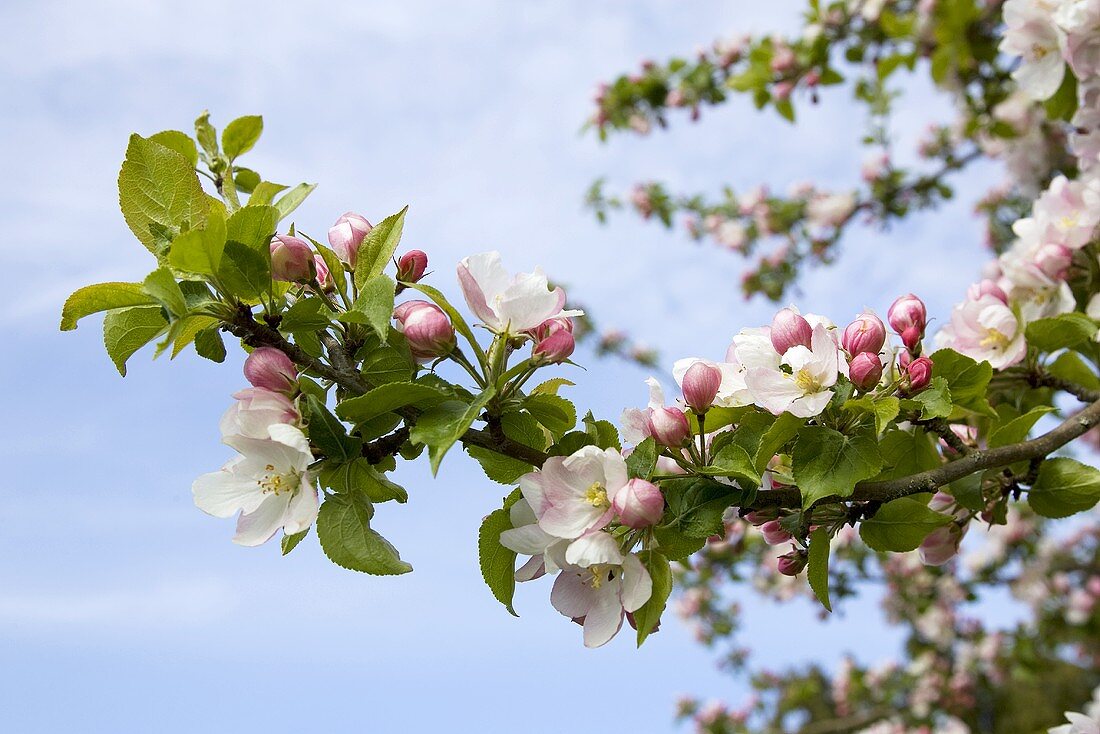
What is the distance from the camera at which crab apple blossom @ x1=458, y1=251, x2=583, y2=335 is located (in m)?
1.05

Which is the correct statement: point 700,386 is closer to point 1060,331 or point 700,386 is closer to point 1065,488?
point 1065,488

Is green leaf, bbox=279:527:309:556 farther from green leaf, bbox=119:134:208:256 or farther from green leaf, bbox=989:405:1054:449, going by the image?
green leaf, bbox=989:405:1054:449

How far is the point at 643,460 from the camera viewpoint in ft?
3.41

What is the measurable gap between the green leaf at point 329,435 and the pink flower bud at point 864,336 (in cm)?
58

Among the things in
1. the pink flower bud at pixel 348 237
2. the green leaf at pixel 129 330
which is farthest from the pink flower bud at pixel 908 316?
the green leaf at pixel 129 330

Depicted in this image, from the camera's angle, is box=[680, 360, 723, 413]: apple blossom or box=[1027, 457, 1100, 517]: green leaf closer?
box=[680, 360, 723, 413]: apple blossom

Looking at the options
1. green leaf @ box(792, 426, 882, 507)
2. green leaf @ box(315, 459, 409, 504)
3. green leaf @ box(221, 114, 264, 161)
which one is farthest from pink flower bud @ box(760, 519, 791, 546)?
green leaf @ box(221, 114, 264, 161)

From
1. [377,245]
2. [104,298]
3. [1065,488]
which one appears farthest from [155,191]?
[1065,488]

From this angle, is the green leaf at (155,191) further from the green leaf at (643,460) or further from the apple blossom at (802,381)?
the apple blossom at (802,381)

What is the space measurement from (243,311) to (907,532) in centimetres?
82

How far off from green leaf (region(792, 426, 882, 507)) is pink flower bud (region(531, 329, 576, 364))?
278 millimetres

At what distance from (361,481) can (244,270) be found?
26 cm

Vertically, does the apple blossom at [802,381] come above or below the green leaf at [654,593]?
above

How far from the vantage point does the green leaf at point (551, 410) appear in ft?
3.35
